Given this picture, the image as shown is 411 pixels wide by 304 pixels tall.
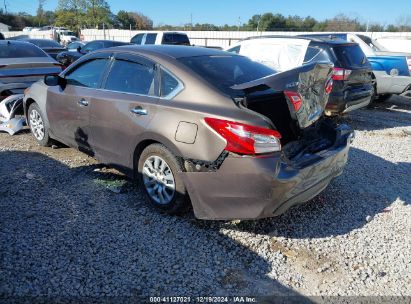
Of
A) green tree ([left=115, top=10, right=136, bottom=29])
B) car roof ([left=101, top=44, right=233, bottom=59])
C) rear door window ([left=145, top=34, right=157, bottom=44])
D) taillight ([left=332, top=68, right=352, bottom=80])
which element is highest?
green tree ([left=115, top=10, right=136, bottom=29])

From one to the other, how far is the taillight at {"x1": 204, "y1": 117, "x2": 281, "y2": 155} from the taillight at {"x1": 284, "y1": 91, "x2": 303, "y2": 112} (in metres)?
0.38

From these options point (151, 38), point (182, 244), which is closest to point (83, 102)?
point (182, 244)

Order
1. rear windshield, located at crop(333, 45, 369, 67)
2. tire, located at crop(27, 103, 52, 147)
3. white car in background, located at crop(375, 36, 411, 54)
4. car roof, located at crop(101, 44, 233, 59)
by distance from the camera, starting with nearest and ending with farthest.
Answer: car roof, located at crop(101, 44, 233, 59) < tire, located at crop(27, 103, 52, 147) < rear windshield, located at crop(333, 45, 369, 67) < white car in background, located at crop(375, 36, 411, 54)

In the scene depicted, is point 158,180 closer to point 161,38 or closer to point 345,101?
point 345,101

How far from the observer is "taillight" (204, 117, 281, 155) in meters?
3.01

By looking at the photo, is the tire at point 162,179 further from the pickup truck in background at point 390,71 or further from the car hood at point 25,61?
the pickup truck in background at point 390,71

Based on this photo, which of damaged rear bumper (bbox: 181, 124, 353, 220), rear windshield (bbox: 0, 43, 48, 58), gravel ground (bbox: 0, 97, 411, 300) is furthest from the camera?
rear windshield (bbox: 0, 43, 48, 58)

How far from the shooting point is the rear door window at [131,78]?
3.82 metres

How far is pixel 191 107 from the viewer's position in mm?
3328

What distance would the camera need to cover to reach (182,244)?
3.35m

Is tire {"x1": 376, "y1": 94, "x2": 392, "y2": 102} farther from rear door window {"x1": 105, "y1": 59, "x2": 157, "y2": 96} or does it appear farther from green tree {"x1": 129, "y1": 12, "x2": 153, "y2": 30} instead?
green tree {"x1": 129, "y1": 12, "x2": 153, "y2": 30}

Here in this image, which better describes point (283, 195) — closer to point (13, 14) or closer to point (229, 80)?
point (229, 80)

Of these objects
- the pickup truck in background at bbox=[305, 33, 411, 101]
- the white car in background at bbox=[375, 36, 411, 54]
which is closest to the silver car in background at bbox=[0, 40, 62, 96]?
the pickup truck in background at bbox=[305, 33, 411, 101]

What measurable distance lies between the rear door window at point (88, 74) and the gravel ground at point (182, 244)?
3.75 feet
